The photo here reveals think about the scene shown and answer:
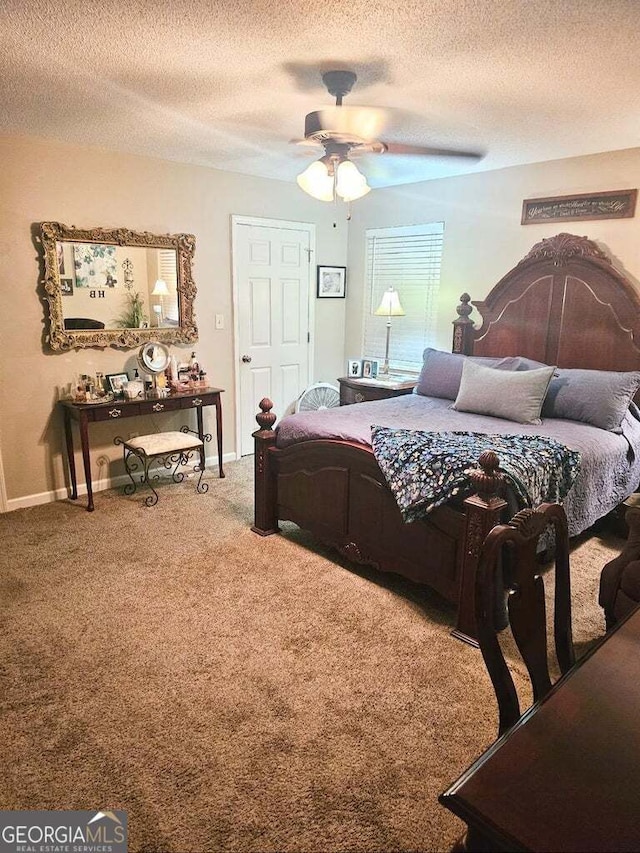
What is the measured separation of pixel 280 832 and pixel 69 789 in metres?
0.66

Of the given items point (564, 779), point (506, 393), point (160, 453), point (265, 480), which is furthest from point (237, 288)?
point (564, 779)

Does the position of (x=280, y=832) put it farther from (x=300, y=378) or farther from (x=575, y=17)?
(x=300, y=378)

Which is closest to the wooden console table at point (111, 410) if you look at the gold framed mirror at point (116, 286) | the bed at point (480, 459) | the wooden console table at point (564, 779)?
the gold framed mirror at point (116, 286)

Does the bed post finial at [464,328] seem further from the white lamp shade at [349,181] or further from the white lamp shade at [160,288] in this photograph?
the white lamp shade at [160,288]

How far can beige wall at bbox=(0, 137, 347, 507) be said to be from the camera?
3660mm

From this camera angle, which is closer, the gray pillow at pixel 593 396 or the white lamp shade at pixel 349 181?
the white lamp shade at pixel 349 181

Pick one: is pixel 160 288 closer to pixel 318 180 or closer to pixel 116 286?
pixel 116 286

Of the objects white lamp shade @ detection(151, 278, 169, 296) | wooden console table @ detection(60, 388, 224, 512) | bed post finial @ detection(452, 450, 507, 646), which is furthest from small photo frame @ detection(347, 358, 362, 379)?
bed post finial @ detection(452, 450, 507, 646)

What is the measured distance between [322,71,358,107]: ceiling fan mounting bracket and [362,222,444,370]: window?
237cm

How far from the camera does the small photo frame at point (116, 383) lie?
4.06 m

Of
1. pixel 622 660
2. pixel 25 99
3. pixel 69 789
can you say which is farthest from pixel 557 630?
pixel 25 99

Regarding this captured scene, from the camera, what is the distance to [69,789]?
171 cm

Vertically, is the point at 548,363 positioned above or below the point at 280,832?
above

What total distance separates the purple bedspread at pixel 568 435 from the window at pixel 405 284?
1.60m
